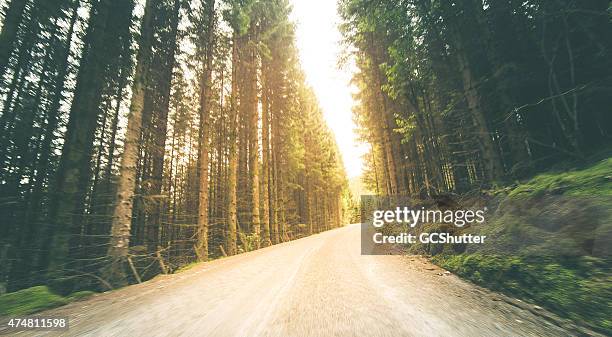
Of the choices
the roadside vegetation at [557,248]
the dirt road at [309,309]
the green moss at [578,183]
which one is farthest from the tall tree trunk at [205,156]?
the green moss at [578,183]

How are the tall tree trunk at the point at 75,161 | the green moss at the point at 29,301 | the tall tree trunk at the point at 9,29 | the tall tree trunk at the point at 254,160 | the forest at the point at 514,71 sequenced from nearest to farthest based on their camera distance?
the green moss at the point at 29,301 < the forest at the point at 514,71 < the tall tree trunk at the point at 75,161 < the tall tree trunk at the point at 9,29 < the tall tree trunk at the point at 254,160

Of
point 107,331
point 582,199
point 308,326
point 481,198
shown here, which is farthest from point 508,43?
point 107,331

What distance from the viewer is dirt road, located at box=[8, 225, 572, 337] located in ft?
9.77

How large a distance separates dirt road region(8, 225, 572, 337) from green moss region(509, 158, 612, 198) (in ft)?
7.03

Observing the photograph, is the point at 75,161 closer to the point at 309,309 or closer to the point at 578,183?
the point at 309,309

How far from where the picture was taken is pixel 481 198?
707 cm

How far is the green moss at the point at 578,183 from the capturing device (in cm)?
375

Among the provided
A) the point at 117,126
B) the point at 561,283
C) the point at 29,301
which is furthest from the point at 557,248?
the point at 117,126

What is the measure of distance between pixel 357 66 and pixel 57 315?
1717 cm

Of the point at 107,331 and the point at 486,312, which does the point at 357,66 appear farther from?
the point at 107,331

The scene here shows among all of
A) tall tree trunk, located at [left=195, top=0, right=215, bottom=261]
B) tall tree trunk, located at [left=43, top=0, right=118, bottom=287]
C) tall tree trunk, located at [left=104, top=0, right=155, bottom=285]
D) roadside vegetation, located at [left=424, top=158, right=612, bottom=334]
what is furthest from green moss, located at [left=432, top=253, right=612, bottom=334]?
tall tree trunk, located at [left=195, top=0, right=215, bottom=261]

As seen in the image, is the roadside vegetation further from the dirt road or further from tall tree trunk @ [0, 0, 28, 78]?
tall tree trunk @ [0, 0, 28, 78]

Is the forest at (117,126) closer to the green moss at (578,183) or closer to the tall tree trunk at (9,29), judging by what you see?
the tall tree trunk at (9,29)

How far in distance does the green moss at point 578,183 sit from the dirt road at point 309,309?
2.14 m
